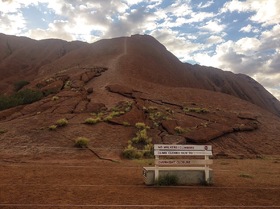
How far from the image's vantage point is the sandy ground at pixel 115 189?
10.4m

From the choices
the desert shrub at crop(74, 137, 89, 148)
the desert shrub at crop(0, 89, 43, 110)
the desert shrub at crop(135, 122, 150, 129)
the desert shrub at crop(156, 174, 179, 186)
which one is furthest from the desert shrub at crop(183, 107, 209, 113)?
the desert shrub at crop(156, 174, 179, 186)

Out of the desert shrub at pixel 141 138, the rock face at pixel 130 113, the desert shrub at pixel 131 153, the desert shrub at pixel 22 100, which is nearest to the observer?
the desert shrub at pixel 131 153

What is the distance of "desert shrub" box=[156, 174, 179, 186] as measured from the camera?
44.3ft

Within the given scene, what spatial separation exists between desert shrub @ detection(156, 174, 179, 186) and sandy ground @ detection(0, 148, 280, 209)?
0.44 m

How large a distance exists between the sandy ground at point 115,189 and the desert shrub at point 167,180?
440mm

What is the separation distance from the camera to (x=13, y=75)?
7356cm

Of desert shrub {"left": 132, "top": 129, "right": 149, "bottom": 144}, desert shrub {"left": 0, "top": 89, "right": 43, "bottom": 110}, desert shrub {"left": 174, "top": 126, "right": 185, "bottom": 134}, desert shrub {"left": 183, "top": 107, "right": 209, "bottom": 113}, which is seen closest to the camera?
desert shrub {"left": 132, "top": 129, "right": 149, "bottom": 144}

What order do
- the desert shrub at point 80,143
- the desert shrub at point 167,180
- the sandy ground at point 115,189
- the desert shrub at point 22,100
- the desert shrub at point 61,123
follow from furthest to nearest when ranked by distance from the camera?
the desert shrub at point 22,100
the desert shrub at point 61,123
the desert shrub at point 80,143
the desert shrub at point 167,180
the sandy ground at point 115,189

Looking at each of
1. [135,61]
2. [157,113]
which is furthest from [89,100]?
[135,61]

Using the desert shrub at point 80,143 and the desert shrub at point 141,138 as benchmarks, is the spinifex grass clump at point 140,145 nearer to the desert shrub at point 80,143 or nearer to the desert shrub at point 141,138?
the desert shrub at point 141,138

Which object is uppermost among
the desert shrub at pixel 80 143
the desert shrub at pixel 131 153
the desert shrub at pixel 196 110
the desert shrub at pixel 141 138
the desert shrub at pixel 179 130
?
the desert shrub at pixel 196 110

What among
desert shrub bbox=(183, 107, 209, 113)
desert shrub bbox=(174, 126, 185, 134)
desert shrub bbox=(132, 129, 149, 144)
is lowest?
desert shrub bbox=(132, 129, 149, 144)

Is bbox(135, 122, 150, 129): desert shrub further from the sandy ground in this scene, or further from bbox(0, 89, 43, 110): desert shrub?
bbox(0, 89, 43, 110): desert shrub

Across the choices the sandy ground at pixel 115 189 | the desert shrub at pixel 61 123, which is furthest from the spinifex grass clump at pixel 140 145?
the desert shrub at pixel 61 123
